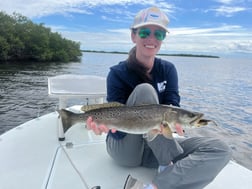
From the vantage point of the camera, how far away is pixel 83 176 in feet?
9.55

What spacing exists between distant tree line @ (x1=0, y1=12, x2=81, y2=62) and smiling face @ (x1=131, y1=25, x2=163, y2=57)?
42.6 metres

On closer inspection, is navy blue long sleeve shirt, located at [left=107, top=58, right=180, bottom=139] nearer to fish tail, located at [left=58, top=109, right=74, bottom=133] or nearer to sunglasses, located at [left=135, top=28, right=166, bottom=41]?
sunglasses, located at [left=135, top=28, right=166, bottom=41]

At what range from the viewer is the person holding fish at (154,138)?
2486 mm

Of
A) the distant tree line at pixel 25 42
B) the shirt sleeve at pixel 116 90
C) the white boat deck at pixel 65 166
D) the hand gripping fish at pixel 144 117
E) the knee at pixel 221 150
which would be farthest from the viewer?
the distant tree line at pixel 25 42

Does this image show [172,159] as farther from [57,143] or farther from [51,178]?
[57,143]

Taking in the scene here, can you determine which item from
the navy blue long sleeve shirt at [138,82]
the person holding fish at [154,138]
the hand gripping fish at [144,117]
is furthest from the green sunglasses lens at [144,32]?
the hand gripping fish at [144,117]

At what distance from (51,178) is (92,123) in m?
0.81

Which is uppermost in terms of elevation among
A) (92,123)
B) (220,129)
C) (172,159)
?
(92,123)

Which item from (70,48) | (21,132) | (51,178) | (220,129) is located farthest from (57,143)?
(70,48)

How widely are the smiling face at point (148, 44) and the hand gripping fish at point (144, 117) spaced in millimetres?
728

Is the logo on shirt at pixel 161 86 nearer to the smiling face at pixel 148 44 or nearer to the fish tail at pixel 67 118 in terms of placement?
the smiling face at pixel 148 44

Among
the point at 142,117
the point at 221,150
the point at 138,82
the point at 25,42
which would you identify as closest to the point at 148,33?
the point at 138,82

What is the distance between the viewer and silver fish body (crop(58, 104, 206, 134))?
245 centimetres

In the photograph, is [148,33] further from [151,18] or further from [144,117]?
[144,117]
